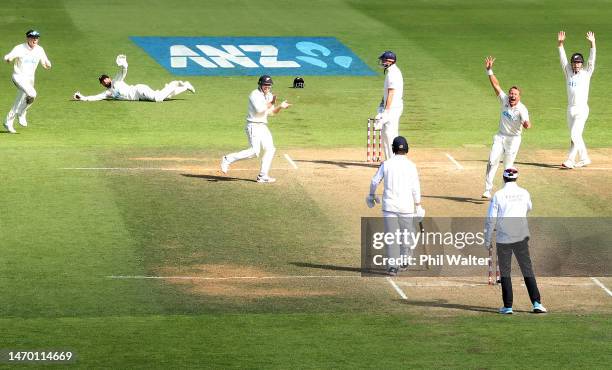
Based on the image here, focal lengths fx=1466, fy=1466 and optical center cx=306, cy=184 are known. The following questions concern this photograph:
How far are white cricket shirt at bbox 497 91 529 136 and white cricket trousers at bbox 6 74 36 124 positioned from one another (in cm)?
1164

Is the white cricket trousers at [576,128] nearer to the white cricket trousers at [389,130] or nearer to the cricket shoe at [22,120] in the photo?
the white cricket trousers at [389,130]

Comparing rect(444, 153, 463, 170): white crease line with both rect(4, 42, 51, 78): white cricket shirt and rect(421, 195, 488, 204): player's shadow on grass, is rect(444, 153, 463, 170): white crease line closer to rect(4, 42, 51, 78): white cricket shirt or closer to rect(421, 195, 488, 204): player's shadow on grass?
rect(421, 195, 488, 204): player's shadow on grass

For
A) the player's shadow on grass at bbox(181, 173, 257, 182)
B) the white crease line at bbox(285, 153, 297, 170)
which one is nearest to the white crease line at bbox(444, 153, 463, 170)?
the white crease line at bbox(285, 153, 297, 170)

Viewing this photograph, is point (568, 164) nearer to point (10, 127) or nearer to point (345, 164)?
point (345, 164)

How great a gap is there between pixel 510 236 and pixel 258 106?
9.54 metres

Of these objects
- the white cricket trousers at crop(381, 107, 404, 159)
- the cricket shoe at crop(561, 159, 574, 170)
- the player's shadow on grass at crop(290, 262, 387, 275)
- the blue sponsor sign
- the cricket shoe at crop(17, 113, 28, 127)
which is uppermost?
the blue sponsor sign

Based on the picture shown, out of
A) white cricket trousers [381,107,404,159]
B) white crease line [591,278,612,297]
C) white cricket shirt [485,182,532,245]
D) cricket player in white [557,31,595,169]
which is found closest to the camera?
white cricket shirt [485,182,532,245]

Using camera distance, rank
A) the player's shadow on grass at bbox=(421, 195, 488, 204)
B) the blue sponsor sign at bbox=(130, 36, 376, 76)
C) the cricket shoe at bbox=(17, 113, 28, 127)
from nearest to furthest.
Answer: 1. the player's shadow on grass at bbox=(421, 195, 488, 204)
2. the cricket shoe at bbox=(17, 113, 28, 127)
3. the blue sponsor sign at bbox=(130, 36, 376, 76)

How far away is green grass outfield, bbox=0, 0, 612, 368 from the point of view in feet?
61.2

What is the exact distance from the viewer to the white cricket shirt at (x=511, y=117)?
27.2m

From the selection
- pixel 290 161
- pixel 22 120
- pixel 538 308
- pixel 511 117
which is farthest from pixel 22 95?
pixel 538 308

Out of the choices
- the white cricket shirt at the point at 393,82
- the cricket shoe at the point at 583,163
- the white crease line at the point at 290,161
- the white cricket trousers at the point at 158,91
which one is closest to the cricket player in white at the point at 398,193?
the white cricket shirt at the point at 393,82

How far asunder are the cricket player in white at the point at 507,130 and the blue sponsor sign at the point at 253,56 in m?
14.7

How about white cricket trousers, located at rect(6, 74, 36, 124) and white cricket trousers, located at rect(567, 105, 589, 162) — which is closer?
white cricket trousers, located at rect(567, 105, 589, 162)
